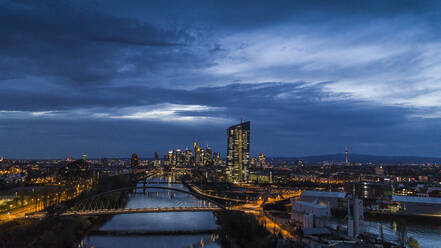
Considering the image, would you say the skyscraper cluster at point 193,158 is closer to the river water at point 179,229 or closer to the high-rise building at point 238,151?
the high-rise building at point 238,151

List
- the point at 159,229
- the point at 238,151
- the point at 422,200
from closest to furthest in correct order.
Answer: the point at 159,229 < the point at 422,200 < the point at 238,151

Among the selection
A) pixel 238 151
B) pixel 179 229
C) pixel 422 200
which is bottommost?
pixel 179 229

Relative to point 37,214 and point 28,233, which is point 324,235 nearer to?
point 28,233

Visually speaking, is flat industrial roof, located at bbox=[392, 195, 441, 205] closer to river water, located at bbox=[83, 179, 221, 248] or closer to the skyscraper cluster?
river water, located at bbox=[83, 179, 221, 248]

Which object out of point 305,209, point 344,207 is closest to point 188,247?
point 305,209

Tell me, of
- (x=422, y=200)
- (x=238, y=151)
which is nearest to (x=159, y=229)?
(x=422, y=200)

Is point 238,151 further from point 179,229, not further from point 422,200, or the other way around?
point 179,229

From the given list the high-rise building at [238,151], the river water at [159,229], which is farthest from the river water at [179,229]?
the high-rise building at [238,151]

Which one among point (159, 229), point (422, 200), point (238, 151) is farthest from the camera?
point (238, 151)

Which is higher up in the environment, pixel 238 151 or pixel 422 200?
pixel 238 151
